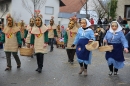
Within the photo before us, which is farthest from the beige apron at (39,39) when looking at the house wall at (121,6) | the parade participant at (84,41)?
the house wall at (121,6)

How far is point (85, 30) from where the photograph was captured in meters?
9.42

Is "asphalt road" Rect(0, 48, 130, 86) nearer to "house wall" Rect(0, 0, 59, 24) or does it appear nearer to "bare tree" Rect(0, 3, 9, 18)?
"house wall" Rect(0, 0, 59, 24)

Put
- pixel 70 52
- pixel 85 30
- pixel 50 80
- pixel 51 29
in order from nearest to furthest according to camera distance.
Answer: pixel 50 80 < pixel 85 30 < pixel 70 52 < pixel 51 29

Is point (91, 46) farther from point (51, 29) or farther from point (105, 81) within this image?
point (51, 29)

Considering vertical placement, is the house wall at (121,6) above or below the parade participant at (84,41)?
above

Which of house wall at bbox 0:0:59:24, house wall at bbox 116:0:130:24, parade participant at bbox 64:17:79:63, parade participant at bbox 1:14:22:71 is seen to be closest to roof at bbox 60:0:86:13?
house wall at bbox 0:0:59:24

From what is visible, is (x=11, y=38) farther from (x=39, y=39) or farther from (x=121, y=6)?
(x=121, y=6)

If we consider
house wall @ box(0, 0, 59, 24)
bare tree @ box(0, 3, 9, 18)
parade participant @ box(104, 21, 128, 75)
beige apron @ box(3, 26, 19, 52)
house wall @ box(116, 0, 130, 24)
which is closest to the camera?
parade participant @ box(104, 21, 128, 75)

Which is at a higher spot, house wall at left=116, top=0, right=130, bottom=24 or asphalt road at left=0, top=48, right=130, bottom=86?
house wall at left=116, top=0, right=130, bottom=24

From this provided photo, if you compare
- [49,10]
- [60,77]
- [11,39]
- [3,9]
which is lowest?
[60,77]

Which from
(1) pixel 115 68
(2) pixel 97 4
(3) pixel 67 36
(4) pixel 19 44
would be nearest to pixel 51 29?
(3) pixel 67 36

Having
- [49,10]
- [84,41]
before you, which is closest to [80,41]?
[84,41]

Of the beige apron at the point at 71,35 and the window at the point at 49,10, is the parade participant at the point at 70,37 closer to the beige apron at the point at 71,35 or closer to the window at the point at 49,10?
the beige apron at the point at 71,35

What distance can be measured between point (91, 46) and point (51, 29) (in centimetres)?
801
